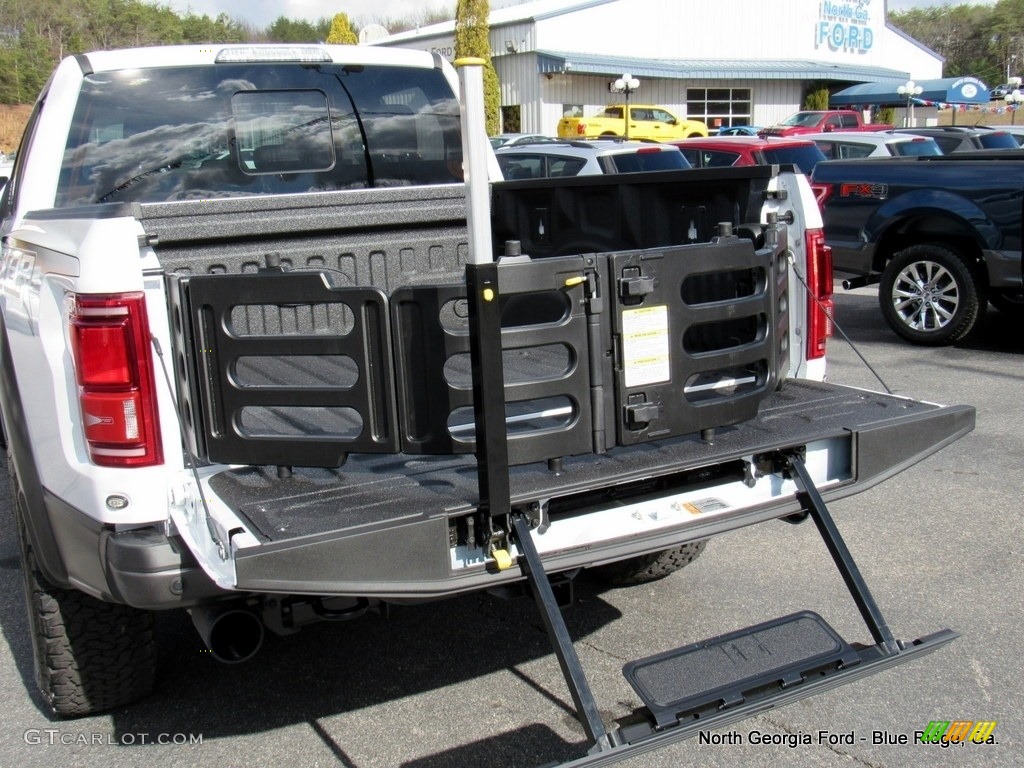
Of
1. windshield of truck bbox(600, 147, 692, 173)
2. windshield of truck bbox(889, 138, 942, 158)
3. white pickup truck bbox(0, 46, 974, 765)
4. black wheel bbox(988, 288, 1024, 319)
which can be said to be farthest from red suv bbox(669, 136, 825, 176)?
white pickup truck bbox(0, 46, 974, 765)

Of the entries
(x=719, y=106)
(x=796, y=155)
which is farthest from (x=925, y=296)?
(x=719, y=106)

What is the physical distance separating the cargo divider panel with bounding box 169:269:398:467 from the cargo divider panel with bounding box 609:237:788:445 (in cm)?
64

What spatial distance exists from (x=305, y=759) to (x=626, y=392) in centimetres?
147

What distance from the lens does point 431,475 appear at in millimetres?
2814

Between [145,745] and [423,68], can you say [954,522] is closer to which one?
[423,68]

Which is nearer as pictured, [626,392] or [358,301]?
[358,301]

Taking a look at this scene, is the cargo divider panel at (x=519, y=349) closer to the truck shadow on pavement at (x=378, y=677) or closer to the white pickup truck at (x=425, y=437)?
the white pickup truck at (x=425, y=437)

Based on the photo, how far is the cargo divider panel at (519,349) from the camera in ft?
8.25

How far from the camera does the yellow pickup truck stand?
27406mm

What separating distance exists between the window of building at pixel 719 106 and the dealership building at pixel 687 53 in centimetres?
4

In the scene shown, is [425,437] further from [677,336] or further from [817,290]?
[817,290]

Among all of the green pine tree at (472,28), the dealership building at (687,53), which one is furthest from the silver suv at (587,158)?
the dealership building at (687,53)

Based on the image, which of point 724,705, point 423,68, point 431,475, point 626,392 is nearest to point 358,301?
point 431,475

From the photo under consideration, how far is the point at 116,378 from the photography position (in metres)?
2.54
